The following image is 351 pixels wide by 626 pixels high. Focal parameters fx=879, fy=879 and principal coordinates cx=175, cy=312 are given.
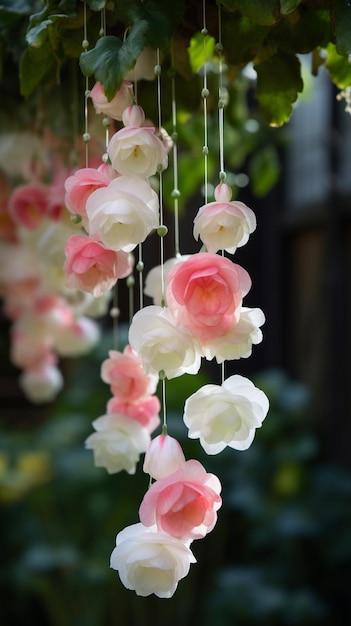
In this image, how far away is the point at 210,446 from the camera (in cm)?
57

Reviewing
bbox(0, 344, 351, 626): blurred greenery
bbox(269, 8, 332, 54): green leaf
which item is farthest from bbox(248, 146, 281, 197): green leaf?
bbox(0, 344, 351, 626): blurred greenery

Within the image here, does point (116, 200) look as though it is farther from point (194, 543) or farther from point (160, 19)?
point (194, 543)

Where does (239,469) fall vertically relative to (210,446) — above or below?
below

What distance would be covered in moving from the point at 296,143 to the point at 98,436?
2.30 m

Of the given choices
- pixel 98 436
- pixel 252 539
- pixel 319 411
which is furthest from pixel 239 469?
pixel 98 436

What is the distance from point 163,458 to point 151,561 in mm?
67

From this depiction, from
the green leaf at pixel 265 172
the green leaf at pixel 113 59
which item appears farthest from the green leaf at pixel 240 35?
the green leaf at pixel 265 172

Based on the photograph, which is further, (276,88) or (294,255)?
(294,255)

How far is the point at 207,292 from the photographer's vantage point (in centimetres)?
55

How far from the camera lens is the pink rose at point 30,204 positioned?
103cm

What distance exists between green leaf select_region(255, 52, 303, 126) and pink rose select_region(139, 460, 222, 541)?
13.1 inches

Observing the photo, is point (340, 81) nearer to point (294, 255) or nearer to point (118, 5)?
point (118, 5)

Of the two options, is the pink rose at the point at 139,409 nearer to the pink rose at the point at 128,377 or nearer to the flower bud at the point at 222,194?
the pink rose at the point at 128,377

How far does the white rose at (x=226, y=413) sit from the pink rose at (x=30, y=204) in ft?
1.73
